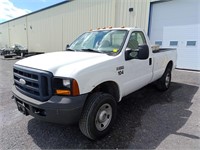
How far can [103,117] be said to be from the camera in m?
2.63

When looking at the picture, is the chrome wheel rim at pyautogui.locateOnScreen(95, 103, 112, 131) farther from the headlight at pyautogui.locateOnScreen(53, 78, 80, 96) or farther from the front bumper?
the headlight at pyautogui.locateOnScreen(53, 78, 80, 96)

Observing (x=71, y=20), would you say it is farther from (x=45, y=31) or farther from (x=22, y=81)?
(x=22, y=81)

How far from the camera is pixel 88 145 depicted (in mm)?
2500

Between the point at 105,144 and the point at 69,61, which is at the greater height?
the point at 69,61

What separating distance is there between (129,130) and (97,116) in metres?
0.76

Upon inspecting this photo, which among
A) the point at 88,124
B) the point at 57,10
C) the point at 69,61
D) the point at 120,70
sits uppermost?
the point at 57,10

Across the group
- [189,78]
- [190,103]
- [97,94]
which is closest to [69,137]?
[97,94]

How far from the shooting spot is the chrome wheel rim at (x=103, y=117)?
2.57 m

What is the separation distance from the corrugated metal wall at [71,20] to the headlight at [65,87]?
339 inches

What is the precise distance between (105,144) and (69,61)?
4.78 ft

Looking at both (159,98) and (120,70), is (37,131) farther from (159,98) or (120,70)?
(159,98)

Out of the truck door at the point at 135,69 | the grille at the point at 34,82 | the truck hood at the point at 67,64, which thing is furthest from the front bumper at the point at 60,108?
the truck door at the point at 135,69

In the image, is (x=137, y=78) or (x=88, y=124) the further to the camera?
(x=137, y=78)

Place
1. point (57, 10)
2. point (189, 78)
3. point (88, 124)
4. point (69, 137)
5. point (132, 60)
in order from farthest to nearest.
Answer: point (57, 10)
point (189, 78)
point (132, 60)
point (69, 137)
point (88, 124)
